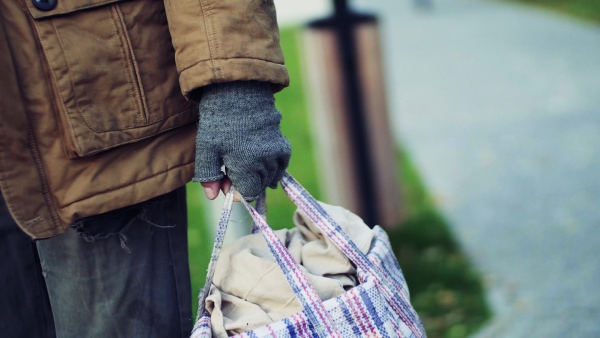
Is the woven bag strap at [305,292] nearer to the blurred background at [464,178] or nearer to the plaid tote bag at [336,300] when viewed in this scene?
the plaid tote bag at [336,300]

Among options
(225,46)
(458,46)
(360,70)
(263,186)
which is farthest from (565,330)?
(458,46)

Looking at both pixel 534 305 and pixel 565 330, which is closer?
pixel 565 330

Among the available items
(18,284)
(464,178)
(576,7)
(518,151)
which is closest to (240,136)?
(18,284)

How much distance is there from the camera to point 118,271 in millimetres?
1944

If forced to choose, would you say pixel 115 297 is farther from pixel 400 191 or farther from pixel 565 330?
pixel 400 191

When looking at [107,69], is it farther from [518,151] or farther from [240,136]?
[518,151]

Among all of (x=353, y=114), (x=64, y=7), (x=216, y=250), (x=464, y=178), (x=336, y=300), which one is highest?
(x=64, y=7)

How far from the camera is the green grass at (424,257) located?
370cm

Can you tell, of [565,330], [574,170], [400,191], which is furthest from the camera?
[574,170]

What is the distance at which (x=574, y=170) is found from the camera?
5.58 meters

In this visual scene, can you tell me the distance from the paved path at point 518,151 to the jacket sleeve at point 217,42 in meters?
2.23

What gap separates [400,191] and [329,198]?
441 millimetres

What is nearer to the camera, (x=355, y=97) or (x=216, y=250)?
(x=216, y=250)

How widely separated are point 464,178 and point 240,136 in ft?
14.4
